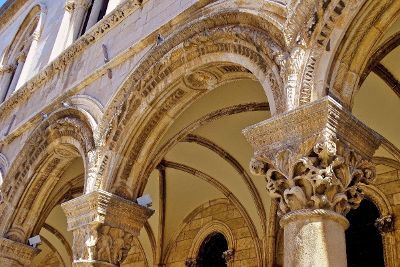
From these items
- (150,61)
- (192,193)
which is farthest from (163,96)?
(192,193)

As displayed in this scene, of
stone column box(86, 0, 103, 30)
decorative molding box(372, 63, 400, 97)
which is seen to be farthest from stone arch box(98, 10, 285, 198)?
stone column box(86, 0, 103, 30)

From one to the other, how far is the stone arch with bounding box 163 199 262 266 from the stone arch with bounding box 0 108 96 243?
2.87 metres

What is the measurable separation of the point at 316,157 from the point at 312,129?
196mm

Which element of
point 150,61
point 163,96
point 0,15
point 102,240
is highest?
point 0,15

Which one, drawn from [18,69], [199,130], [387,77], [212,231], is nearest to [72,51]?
[199,130]

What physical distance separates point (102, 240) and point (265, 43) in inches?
102

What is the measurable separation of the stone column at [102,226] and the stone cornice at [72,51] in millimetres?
2647

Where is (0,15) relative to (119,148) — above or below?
above

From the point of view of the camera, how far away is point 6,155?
27.7ft

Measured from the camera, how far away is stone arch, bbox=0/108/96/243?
707cm

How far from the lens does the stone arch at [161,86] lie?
5000 mm

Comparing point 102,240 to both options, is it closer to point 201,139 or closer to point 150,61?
point 150,61

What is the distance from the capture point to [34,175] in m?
7.44

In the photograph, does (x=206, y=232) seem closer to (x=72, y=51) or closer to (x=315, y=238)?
(x=72, y=51)
